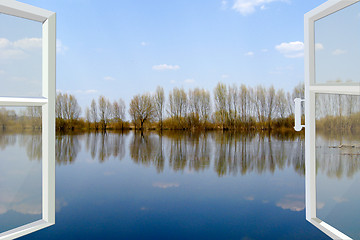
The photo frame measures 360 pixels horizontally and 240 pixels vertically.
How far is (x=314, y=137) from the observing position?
1823 mm

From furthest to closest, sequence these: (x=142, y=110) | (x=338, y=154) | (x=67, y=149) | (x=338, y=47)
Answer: (x=142, y=110) < (x=67, y=149) < (x=338, y=154) < (x=338, y=47)

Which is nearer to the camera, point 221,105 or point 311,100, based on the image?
point 311,100

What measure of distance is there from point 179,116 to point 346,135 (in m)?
11.6

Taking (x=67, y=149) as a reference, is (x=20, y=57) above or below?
above

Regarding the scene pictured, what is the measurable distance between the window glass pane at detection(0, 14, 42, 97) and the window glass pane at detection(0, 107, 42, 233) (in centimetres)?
18

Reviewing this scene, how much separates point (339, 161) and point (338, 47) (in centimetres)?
86

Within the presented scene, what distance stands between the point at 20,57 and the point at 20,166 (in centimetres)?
88

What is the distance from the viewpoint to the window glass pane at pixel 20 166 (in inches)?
71.6

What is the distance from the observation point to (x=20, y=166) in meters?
1.96

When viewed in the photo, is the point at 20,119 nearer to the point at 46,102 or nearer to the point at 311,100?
the point at 46,102

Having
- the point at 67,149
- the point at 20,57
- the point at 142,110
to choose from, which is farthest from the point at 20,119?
the point at 142,110

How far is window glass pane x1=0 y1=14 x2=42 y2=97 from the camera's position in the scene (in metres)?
1.85

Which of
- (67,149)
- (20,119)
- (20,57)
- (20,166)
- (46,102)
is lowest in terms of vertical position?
(67,149)

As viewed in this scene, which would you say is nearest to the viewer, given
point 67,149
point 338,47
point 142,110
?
point 338,47
